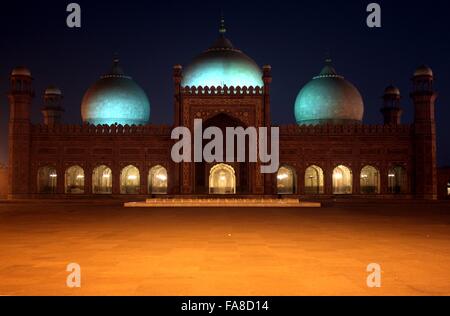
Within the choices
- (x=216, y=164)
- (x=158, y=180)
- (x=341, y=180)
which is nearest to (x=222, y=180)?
(x=216, y=164)

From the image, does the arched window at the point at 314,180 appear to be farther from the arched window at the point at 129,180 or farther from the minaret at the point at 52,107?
the minaret at the point at 52,107

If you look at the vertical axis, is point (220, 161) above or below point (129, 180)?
above

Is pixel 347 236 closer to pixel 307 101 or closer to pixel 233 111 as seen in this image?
pixel 233 111

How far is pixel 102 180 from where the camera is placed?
72.7ft

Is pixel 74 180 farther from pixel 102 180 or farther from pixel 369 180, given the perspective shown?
pixel 369 180

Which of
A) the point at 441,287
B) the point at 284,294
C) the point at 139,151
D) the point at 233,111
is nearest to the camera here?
the point at 284,294

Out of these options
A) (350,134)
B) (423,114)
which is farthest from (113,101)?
(423,114)

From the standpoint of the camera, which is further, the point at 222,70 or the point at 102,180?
the point at 102,180

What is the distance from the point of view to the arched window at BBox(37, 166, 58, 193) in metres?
20.7

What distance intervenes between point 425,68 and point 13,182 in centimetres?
1773

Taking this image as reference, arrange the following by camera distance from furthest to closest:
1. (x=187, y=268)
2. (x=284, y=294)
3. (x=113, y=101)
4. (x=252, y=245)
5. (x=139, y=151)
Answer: (x=113, y=101) → (x=139, y=151) → (x=252, y=245) → (x=187, y=268) → (x=284, y=294)

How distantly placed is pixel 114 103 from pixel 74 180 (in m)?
4.02
